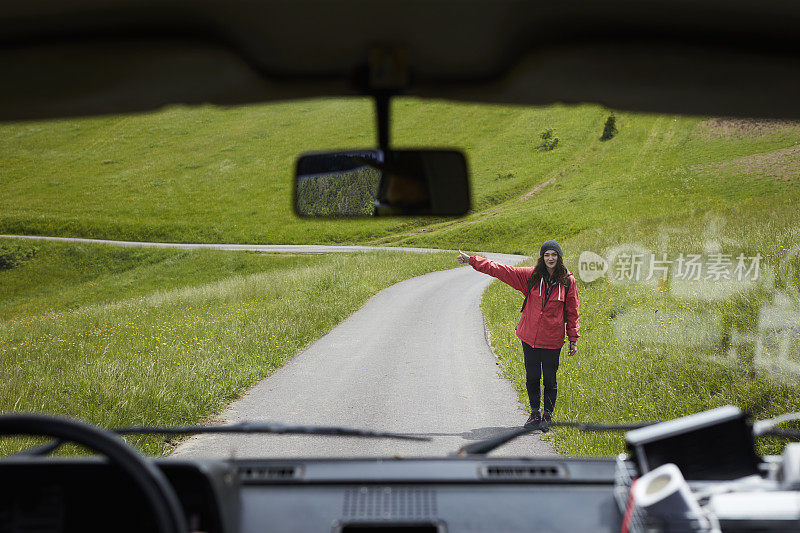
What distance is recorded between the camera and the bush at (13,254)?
1892 inches

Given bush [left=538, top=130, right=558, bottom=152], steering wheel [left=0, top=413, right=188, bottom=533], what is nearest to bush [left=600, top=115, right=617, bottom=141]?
bush [left=538, top=130, right=558, bottom=152]

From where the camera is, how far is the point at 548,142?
7625cm

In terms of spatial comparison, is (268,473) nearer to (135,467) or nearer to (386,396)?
(135,467)

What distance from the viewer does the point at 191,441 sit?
20.2ft

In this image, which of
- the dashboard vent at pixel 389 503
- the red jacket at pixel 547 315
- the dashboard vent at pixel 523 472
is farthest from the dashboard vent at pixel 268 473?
the red jacket at pixel 547 315

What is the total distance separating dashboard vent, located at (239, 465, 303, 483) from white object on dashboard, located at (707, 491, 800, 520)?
4.63 feet

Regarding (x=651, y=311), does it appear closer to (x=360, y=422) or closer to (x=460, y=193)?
(x=360, y=422)

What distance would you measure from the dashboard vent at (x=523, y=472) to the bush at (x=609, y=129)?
77.0 metres

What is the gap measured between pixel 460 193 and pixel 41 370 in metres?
7.57

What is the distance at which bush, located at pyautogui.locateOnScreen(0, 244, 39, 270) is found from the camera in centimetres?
4806

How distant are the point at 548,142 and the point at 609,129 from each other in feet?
24.8

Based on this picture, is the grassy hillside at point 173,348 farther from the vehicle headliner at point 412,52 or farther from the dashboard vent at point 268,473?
the vehicle headliner at point 412,52

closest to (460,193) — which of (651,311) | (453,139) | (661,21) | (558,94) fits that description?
(558,94)

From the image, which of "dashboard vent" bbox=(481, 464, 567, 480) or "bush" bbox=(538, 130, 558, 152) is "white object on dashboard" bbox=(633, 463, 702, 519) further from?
"bush" bbox=(538, 130, 558, 152)
